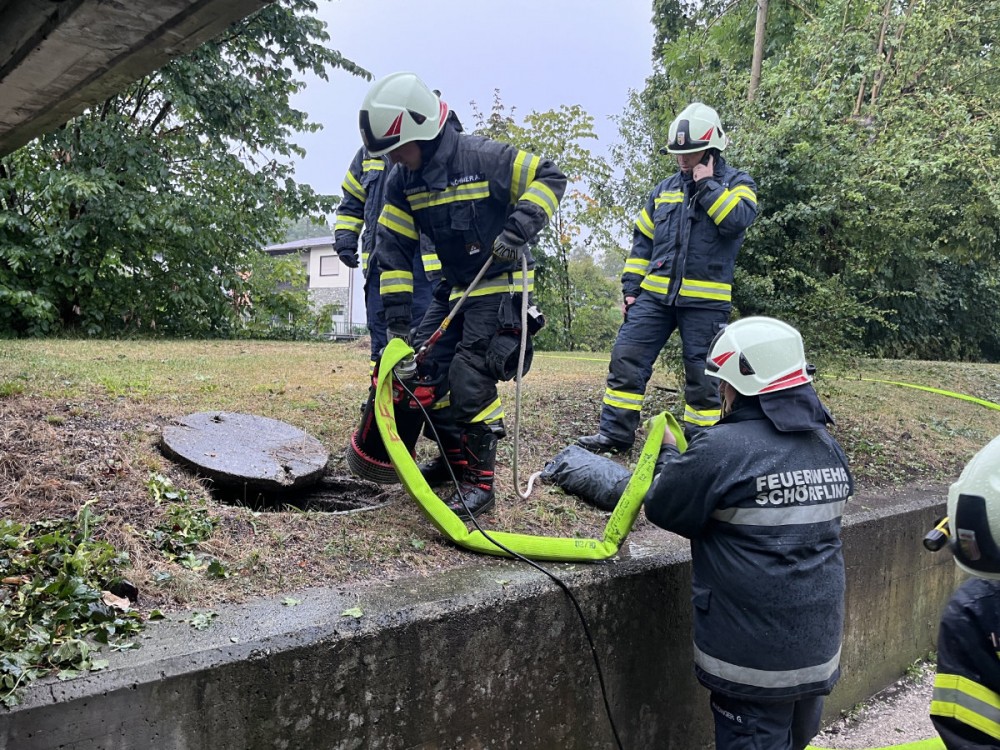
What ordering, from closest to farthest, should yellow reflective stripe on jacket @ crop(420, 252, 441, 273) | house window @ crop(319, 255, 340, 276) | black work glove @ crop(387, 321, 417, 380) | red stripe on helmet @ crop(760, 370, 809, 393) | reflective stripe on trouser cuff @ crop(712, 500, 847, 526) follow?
reflective stripe on trouser cuff @ crop(712, 500, 847, 526)
red stripe on helmet @ crop(760, 370, 809, 393)
black work glove @ crop(387, 321, 417, 380)
yellow reflective stripe on jacket @ crop(420, 252, 441, 273)
house window @ crop(319, 255, 340, 276)

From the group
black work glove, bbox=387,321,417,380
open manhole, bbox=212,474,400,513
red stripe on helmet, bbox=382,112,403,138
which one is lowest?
open manhole, bbox=212,474,400,513

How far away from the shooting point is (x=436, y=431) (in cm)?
345

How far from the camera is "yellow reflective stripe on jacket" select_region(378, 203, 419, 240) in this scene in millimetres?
3510

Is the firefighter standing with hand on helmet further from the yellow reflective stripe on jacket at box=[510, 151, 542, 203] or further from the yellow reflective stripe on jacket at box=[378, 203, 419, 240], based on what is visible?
the yellow reflective stripe on jacket at box=[378, 203, 419, 240]

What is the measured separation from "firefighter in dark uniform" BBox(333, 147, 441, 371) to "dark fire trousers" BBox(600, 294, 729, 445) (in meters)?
1.29

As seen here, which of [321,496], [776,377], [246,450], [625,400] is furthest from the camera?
[625,400]

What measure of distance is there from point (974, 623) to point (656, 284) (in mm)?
3018

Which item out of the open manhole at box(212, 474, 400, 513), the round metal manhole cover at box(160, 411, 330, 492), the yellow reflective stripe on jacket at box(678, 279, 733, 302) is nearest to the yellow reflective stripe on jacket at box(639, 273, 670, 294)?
the yellow reflective stripe on jacket at box(678, 279, 733, 302)

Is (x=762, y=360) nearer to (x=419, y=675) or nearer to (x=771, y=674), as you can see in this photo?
(x=771, y=674)

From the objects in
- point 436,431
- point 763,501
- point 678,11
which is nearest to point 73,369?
point 436,431

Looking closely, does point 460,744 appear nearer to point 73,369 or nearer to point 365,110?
point 365,110

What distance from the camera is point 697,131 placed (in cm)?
443

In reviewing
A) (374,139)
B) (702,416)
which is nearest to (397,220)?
(374,139)

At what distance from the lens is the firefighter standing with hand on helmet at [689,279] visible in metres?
4.43
